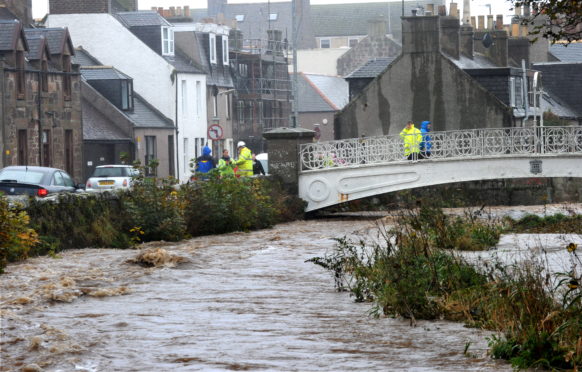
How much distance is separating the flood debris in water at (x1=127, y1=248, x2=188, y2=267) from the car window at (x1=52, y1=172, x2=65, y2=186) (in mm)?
11117

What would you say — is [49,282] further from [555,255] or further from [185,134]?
[185,134]

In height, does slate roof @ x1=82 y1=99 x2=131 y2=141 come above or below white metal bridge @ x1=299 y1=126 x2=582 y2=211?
above

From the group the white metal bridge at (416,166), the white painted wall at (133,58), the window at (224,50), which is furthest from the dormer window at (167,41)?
the white metal bridge at (416,166)

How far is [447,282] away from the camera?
550 inches

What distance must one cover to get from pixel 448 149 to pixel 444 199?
611cm

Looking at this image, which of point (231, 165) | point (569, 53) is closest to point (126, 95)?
point (569, 53)

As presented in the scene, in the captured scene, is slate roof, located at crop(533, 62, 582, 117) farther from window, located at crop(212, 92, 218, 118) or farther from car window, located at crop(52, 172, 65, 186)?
car window, located at crop(52, 172, 65, 186)

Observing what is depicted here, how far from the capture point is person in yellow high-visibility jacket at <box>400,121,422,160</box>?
1410 inches

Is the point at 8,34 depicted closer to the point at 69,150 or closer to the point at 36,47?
the point at 36,47

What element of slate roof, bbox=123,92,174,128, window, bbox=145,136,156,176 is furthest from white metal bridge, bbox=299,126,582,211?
window, bbox=145,136,156,176

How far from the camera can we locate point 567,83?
63719 mm

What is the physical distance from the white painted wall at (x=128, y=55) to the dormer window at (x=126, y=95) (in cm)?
403

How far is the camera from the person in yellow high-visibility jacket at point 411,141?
35.8 metres

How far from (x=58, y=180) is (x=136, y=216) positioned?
7.68m
